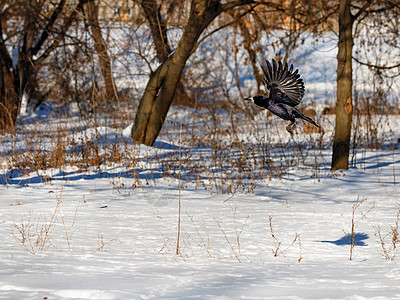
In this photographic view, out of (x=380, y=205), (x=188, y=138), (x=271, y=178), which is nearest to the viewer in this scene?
(x=380, y=205)

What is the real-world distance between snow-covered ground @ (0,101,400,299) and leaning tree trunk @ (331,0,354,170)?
607 mm

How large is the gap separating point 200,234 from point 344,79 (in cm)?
461

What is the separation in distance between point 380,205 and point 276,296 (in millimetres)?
3480

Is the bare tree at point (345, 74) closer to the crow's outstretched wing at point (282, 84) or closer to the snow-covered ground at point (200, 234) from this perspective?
the snow-covered ground at point (200, 234)

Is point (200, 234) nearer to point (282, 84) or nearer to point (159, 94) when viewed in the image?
point (282, 84)

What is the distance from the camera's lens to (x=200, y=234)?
4.64 metres

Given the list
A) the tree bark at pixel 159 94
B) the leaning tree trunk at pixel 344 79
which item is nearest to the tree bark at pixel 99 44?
the tree bark at pixel 159 94

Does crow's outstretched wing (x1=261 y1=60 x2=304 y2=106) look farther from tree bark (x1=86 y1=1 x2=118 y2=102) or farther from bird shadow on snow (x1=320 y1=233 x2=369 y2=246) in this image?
tree bark (x1=86 y1=1 x2=118 y2=102)

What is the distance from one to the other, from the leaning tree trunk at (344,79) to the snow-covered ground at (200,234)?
61cm

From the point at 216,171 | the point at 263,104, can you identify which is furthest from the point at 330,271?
the point at 216,171

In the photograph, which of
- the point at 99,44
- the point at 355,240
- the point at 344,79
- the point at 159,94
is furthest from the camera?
the point at 159,94

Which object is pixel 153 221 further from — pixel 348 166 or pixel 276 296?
pixel 348 166

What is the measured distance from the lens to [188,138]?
12359 millimetres

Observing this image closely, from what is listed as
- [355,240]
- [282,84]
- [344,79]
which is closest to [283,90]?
[282,84]
